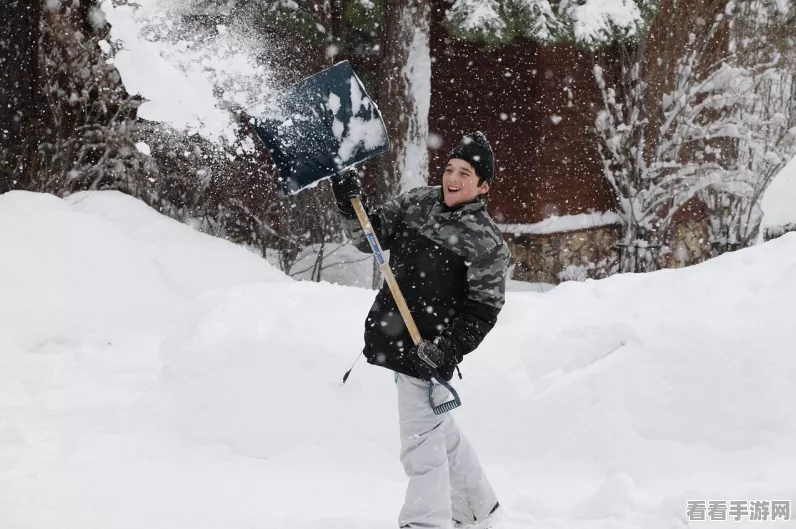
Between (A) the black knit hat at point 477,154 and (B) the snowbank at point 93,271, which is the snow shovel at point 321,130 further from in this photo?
(B) the snowbank at point 93,271

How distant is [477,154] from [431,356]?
765 mm

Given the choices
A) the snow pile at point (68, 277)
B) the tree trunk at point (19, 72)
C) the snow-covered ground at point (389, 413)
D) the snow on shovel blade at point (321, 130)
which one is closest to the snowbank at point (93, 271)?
the snow pile at point (68, 277)

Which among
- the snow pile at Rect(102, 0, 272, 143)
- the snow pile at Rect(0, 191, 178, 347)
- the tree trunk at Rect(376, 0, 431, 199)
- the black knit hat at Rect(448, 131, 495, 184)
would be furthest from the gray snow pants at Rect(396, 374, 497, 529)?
the snow pile at Rect(102, 0, 272, 143)

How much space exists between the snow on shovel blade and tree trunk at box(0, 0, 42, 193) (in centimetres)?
631

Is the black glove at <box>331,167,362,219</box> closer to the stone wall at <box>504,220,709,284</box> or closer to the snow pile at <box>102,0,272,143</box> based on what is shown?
the snow pile at <box>102,0,272,143</box>

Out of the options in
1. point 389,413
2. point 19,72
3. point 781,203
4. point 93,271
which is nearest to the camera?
point 389,413

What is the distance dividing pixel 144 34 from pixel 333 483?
6.55 metres

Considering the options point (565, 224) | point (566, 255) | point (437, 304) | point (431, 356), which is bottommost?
point (566, 255)

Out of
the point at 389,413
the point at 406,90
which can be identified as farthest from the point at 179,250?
the point at 389,413

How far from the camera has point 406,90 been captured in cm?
845

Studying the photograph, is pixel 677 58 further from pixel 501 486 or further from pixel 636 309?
pixel 501 486

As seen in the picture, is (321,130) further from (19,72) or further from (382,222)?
(19,72)

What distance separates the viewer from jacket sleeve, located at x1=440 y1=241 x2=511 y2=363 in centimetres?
283

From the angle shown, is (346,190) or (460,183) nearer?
(460,183)
